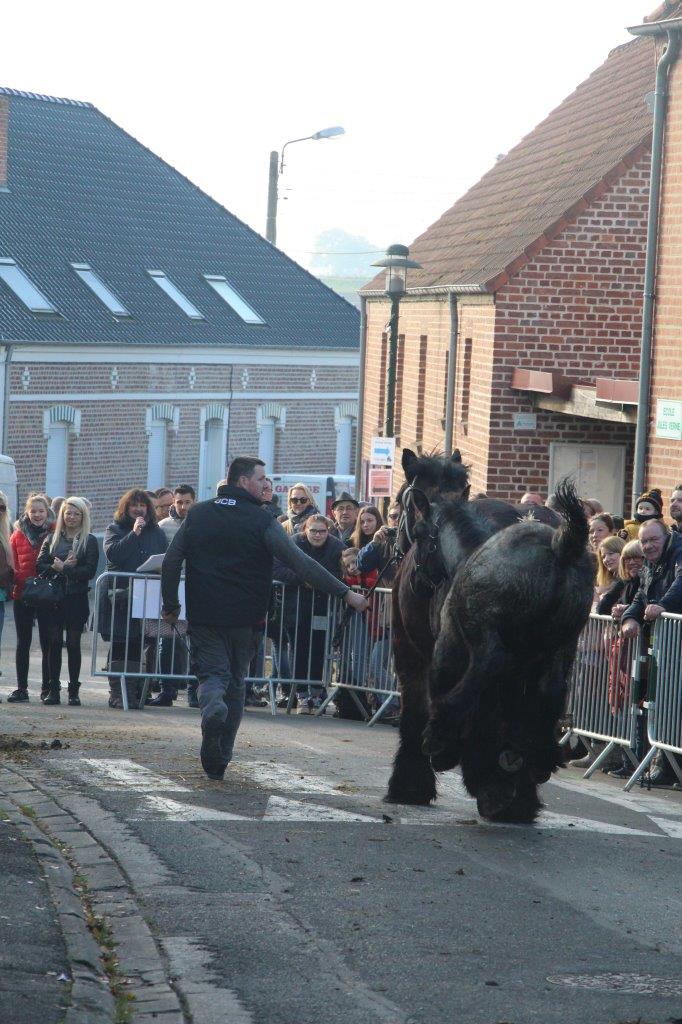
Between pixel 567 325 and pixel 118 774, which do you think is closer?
pixel 118 774


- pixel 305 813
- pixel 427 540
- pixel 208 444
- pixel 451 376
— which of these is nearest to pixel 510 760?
pixel 305 813

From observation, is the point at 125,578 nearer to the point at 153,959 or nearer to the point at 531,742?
the point at 531,742

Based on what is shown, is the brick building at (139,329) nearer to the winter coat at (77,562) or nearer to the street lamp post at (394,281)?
the street lamp post at (394,281)

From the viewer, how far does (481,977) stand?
5.98m

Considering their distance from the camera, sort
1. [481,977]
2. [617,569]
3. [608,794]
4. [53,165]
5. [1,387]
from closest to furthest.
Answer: [481,977] < [608,794] < [617,569] < [1,387] < [53,165]

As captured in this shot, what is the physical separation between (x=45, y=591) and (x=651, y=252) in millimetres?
7846

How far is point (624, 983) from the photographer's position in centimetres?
597

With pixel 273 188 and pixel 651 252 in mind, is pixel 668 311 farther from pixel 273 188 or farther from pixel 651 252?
pixel 273 188

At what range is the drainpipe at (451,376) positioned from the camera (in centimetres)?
2617

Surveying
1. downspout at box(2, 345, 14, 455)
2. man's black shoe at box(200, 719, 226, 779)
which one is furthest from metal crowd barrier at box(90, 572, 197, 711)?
downspout at box(2, 345, 14, 455)

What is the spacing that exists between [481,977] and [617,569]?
6.42 m

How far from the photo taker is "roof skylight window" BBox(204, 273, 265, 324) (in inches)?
1816

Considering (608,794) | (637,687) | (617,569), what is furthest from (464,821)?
(617,569)

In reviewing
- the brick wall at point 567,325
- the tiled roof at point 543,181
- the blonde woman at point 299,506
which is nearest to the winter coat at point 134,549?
the blonde woman at point 299,506
